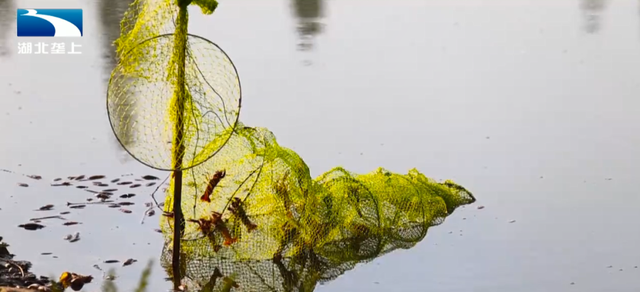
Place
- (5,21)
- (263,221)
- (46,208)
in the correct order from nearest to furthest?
(263,221), (46,208), (5,21)

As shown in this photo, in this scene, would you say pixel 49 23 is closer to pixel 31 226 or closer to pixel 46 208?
pixel 46 208

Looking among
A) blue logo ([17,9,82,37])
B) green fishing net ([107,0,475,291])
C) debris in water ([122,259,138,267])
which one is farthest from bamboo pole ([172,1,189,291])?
blue logo ([17,9,82,37])

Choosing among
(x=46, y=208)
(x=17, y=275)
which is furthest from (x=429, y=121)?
(x=17, y=275)

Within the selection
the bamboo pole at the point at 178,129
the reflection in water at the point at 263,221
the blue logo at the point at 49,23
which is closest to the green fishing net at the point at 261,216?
the reflection in water at the point at 263,221

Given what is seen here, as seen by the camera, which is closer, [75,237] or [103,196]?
[75,237]

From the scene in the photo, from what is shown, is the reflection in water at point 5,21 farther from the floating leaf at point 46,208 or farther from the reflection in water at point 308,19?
the floating leaf at point 46,208

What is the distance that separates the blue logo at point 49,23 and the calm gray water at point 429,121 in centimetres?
18

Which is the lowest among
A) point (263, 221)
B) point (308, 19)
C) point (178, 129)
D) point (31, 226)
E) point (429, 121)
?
point (31, 226)

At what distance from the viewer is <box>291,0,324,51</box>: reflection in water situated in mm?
10702

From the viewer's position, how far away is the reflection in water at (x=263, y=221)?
5312 mm

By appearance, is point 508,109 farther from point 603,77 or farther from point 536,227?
point 536,227

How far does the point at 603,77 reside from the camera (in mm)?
9180

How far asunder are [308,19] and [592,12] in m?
3.27

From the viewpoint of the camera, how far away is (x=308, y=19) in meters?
11.9
